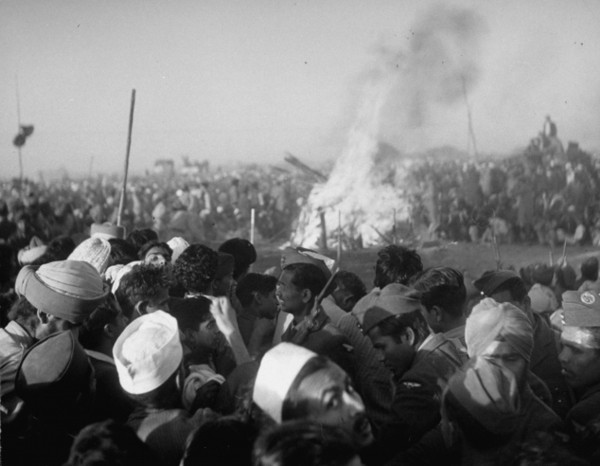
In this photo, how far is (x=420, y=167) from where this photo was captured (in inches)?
245

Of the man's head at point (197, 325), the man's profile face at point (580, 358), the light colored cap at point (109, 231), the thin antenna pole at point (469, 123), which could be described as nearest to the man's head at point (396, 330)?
the man's profile face at point (580, 358)

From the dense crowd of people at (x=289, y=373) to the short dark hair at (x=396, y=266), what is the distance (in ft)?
0.04

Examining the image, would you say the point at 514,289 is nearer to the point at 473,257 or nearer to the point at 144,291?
the point at 144,291

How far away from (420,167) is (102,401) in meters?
4.34

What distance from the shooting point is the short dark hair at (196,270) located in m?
3.36

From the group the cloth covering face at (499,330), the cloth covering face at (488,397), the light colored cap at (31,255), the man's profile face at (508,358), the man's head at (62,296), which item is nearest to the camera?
the cloth covering face at (488,397)

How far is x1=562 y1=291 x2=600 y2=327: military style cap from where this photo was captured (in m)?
2.46

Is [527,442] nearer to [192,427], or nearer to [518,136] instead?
[192,427]

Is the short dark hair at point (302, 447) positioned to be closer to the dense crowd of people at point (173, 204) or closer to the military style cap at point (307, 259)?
the military style cap at point (307, 259)

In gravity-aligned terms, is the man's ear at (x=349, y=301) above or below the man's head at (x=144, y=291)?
below

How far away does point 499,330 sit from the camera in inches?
87.9

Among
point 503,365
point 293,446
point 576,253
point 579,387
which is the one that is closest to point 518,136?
point 576,253

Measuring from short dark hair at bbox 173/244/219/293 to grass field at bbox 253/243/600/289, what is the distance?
2.64 meters

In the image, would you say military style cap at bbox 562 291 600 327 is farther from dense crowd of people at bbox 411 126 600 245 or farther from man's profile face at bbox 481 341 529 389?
dense crowd of people at bbox 411 126 600 245
